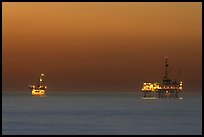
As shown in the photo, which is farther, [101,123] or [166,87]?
[166,87]

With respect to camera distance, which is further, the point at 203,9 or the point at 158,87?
the point at 158,87

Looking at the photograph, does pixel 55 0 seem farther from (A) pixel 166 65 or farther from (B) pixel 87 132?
(A) pixel 166 65

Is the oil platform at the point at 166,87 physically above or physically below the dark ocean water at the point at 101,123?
→ above

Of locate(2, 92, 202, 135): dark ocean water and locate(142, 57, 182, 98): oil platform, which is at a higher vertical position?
locate(142, 57, 182, 98): oil platform

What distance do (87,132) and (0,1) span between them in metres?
38.0

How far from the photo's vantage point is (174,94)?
168875 mm

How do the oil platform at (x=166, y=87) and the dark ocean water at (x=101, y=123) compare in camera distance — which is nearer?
the dark ocean water at (x=101, y=123)

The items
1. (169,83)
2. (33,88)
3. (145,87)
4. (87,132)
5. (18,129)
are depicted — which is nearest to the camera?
(87,132)

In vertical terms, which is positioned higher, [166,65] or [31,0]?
[166,65]

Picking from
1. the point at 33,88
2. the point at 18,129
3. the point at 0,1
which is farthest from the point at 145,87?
the point at 0,1

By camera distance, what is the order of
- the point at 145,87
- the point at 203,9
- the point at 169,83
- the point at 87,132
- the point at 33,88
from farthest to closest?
the point at 33,88 → the point at 145,87 → the point at 169,83 → the point at 87,132 → the point at 203,9

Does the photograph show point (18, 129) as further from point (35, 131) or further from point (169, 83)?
point (169, 83)

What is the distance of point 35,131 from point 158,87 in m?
106

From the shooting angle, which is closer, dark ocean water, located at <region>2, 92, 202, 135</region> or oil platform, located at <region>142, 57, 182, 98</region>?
dark ocean water, located at <region>2, 92, 202, 135</region>
